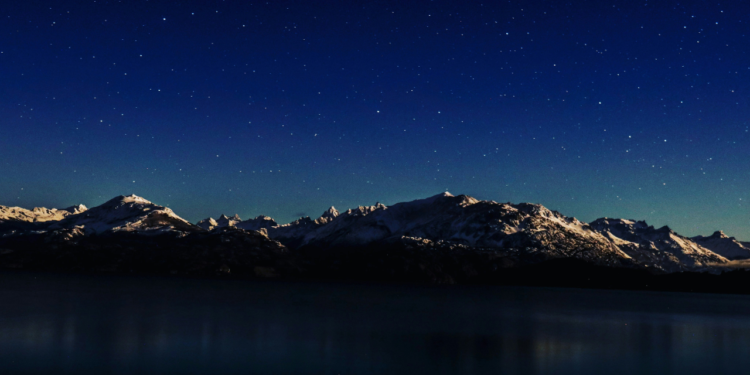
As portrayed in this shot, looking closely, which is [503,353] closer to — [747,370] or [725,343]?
[747,370]

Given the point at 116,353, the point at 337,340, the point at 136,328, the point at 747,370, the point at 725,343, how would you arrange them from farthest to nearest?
the point at 725,343, the point at 136,328, the point at 337,340, the point at 747,370, the point at 116,353

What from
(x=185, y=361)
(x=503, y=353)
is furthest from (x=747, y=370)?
(x=185, y=361)

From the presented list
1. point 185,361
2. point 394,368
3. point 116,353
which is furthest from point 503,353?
point 116,353

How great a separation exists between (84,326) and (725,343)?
3557 inches

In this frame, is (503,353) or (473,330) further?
(473,330)

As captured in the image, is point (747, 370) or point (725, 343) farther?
point (725, 343)

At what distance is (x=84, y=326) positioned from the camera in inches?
2771

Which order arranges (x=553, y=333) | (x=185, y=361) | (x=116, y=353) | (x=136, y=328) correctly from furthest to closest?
(x=553, y=333) → (x=136, y=328) → (x=116, y=353) → (x=185, y=361)

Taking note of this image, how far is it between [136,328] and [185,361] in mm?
27081

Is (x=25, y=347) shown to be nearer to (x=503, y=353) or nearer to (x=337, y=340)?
(x=337, y=340)

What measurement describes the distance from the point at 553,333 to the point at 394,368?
4479 cm

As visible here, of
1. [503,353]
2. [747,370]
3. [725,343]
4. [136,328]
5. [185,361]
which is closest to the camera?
[185,361]

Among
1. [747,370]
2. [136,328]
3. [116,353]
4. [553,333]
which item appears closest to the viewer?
[116,353]

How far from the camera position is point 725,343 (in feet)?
256
